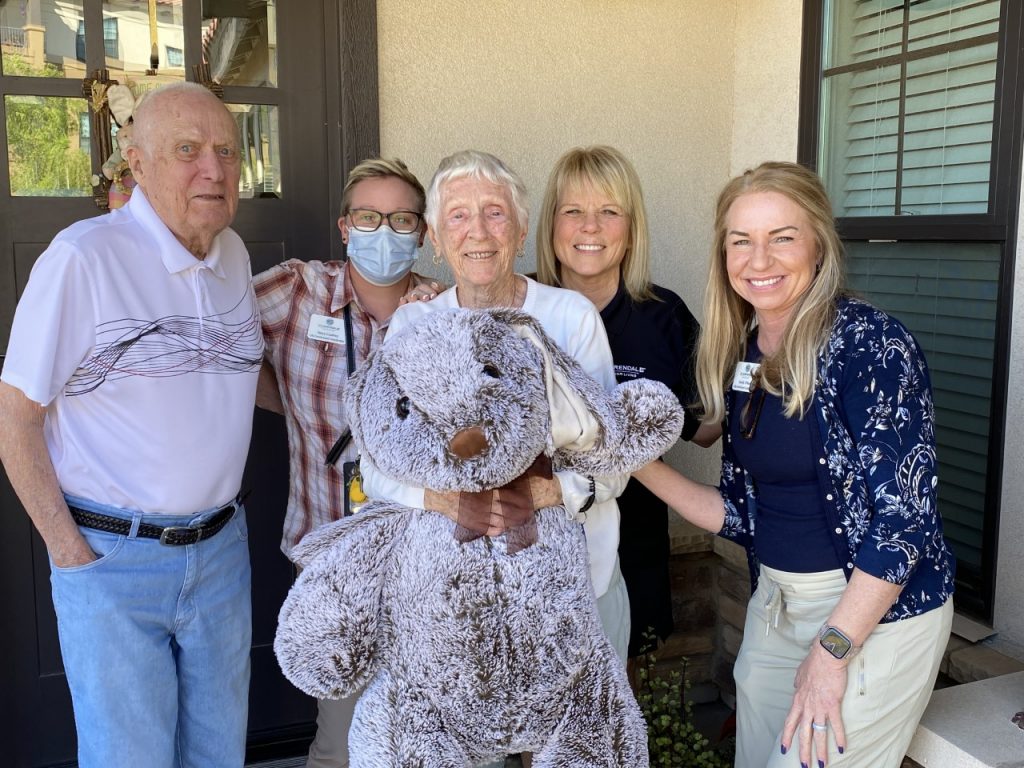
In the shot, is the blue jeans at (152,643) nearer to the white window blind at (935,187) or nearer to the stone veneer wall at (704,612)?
the stone veneer wall at (704,612)

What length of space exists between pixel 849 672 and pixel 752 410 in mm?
652

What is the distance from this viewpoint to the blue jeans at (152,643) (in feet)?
6.96

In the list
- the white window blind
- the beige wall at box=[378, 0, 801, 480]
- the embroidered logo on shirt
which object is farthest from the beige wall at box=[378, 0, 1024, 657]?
the embroidered logo on shirt

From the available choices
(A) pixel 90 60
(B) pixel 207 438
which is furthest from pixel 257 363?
(A) pixel 90 60

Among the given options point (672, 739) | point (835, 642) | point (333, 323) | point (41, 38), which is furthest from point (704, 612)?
point (41, 38)

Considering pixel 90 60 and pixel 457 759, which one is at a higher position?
pixel 90 60

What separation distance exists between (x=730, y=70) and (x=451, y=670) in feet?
10.4

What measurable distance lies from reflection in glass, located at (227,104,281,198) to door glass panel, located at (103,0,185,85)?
27 centimetres

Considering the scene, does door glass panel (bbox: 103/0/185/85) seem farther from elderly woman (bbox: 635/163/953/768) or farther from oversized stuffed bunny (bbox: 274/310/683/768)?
elderly woman (bbox: 635/163/953/768)

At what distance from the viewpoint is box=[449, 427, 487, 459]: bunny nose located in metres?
1.64

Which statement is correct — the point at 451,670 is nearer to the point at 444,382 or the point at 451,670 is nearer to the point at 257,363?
the point at 444,382

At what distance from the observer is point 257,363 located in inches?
96.0

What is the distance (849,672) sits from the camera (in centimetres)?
202

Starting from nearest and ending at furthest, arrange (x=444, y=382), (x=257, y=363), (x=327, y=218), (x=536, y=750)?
(x=444, y=382) < (x=536, y=750) < (x=257, y=363) < (x=327, y=218)
